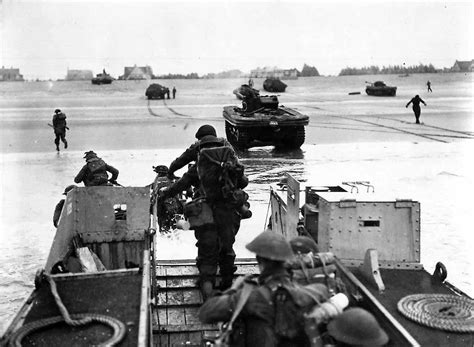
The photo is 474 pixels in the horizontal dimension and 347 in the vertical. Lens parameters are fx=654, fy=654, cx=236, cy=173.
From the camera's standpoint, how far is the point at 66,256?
19.9 feet

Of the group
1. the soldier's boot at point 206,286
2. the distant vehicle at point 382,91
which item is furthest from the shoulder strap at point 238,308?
the distant vehicle at point 382,91

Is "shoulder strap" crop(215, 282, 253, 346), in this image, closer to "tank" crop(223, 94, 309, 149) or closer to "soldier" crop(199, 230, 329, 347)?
"soldier" crop(199, 230, 329, 347)

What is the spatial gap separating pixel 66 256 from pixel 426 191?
7.88 metres

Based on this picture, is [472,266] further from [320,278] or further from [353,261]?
[320,278]

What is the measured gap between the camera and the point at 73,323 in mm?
4184

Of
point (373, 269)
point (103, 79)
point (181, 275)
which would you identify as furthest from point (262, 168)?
point (103, 79)

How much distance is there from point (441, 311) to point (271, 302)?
1.80 metres

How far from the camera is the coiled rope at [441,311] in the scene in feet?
14.7

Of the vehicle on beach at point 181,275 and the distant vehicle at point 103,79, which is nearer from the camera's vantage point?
the vehicle on beach at point 181,275

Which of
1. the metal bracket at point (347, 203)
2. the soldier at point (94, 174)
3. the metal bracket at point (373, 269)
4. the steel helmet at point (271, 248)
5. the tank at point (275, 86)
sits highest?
the steel helmet at point (271, 248)

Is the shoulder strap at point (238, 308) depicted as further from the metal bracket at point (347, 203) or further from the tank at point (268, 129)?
the tank at point (268, 129)

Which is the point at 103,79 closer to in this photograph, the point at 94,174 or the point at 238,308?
the point at 94,174

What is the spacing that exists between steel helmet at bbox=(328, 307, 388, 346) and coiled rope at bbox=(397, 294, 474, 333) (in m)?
1.40

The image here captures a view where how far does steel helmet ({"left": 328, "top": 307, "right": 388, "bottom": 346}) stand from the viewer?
3.20 m
